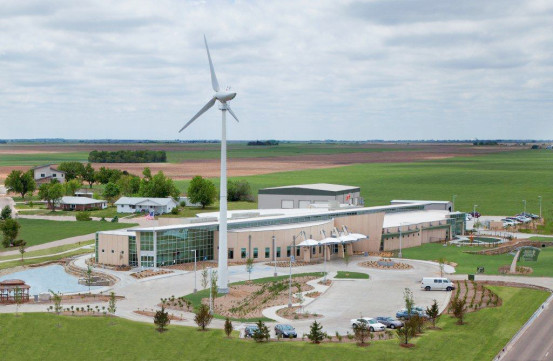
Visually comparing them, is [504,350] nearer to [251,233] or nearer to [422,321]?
[422,321]

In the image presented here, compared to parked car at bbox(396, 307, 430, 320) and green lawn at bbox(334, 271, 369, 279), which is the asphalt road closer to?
parked car at bbox(396, 307, 430, 320)

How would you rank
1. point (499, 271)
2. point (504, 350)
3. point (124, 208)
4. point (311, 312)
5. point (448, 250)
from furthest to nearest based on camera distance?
1. point (124, 208)
2. point (448, 250)
3. point (499, 271)
4. point (311, 312)
5. point (504, 350)

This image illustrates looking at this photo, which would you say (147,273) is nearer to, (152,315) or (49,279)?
(49,279)

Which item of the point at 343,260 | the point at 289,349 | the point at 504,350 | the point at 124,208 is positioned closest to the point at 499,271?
the point at 343,260

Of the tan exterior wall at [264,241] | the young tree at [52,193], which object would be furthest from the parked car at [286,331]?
the young tree at [52,193]

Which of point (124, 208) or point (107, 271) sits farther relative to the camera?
point (124, 208)

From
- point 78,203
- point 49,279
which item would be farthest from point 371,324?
point 78,203

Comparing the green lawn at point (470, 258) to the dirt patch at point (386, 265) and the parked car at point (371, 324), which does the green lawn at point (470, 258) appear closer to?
the dirt patch at point (386, 265)
